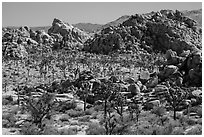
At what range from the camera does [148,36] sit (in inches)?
3059

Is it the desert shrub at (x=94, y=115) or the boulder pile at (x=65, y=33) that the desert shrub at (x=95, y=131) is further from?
the boulder pile at (x=65, y=33)

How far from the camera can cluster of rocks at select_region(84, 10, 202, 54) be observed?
240 ft

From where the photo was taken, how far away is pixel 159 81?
108 ft

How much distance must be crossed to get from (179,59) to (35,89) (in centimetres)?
1716

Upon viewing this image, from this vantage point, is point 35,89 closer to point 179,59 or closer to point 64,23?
point 179,59

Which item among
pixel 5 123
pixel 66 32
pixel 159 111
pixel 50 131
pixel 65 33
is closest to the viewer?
pixel 50 131

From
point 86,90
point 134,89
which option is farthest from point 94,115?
point 134,89

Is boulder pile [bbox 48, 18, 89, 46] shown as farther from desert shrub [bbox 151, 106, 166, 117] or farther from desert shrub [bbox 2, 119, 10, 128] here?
desert shrub [bbox 2, 119, 10, 128]

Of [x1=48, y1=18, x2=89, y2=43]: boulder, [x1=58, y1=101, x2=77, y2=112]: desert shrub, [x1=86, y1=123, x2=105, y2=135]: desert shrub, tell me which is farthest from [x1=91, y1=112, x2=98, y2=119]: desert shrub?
[x1=48, y1=18, x2=89, y2=43]: boulder

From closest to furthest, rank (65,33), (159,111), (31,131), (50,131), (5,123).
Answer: (31,131) → (50,131) → (5,123) → (159,111) → (65,33)

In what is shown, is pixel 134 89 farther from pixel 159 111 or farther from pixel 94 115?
pixel 94 115

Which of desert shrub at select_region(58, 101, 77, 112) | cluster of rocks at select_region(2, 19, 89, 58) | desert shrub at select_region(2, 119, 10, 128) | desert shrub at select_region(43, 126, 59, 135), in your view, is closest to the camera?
desert shrub at select_region(43, 126, 59, 135)

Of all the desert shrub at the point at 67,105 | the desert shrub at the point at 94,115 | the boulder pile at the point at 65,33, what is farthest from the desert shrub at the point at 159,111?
the boulder pile at the point at 65,33

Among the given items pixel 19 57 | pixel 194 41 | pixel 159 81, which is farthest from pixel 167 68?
pixel 194 41
